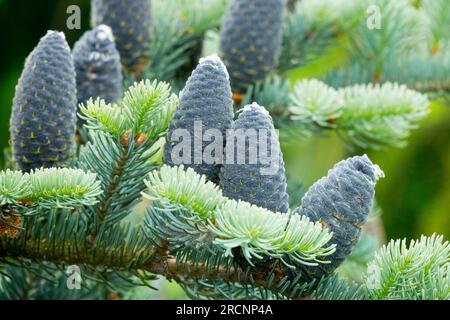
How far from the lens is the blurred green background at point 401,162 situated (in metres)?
1.72

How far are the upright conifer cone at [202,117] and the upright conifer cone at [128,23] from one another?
0.89 feet

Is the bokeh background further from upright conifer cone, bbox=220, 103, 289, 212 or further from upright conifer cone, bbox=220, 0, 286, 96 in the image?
upright conifer cone, bbox=220, 103, 289, 212

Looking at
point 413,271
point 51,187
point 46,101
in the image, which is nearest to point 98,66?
point 46,101

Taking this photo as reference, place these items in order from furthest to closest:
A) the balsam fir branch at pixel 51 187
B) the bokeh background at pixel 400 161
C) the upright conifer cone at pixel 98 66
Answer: the bokeh background at pixel 400 161 → the upright conifer cone at pixel 98 66 → the balsam fir branch at pixel 51 187

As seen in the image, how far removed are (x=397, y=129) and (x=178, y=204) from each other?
36cm

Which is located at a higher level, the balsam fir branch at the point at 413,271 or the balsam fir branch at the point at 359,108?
the balsam fir branch at the point at 359,108

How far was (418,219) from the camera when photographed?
1762 millimetres

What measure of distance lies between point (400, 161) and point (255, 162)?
4.36ft

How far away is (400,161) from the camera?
1.79 m

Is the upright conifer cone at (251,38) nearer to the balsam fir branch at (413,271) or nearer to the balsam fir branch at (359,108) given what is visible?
the balsam fir branch at (359,108)

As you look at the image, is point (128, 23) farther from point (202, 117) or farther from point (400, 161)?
point (400, 161)

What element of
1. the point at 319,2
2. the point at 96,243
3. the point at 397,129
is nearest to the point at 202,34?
the point at 319,2

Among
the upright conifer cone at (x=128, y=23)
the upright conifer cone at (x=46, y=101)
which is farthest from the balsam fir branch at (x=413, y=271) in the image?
the upright conifer cone at (x=128, y=23)

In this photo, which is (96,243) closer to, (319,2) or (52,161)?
(52,161)
